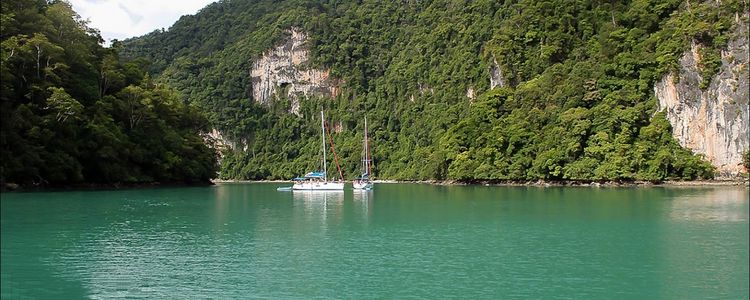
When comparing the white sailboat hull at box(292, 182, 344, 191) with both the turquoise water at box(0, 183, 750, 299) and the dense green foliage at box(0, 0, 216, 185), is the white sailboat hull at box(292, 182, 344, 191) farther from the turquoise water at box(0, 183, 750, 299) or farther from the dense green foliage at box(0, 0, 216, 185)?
the turquoise water at box(0, 183, 750, 299)

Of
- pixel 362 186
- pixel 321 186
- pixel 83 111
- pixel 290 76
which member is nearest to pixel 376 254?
pixel 83 111

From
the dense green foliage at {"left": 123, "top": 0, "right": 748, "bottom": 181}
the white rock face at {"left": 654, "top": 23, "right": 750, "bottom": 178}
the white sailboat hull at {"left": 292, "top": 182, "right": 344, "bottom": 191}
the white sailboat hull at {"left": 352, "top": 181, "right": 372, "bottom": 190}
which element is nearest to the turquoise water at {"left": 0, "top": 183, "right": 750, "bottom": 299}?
the white sailboat hull at {"left": 292, "top": 182, "right": 344, "bottom": 191}

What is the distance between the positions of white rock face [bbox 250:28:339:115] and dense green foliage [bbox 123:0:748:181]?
7.16 ft

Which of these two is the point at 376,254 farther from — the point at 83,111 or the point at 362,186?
the point at 362,186

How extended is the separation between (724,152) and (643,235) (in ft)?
158

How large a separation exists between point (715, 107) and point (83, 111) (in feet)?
210

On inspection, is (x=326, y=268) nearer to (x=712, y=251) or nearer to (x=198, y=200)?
(x=712, y=251)

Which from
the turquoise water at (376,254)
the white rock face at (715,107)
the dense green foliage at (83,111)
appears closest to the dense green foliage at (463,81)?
the white rock face at (715,107)

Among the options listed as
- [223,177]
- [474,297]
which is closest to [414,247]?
[474,297]

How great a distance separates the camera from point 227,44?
178875mm

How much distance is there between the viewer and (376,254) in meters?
24.2

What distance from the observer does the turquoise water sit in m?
17.9

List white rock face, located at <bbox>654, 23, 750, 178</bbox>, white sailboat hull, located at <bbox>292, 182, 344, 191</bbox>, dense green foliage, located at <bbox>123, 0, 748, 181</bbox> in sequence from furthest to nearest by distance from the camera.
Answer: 1. dense green foliage, located at <bbox>123, 0, 748, 181</bbox>
2. white sailboat hull, located at <bbox>292, 182, 344, 191</bbox>
3. white rock face, located at <bbox>654, 23, 750, 178</bbox>

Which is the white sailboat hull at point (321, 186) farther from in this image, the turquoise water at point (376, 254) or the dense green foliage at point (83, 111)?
the turquoise water at point (376, 254)
